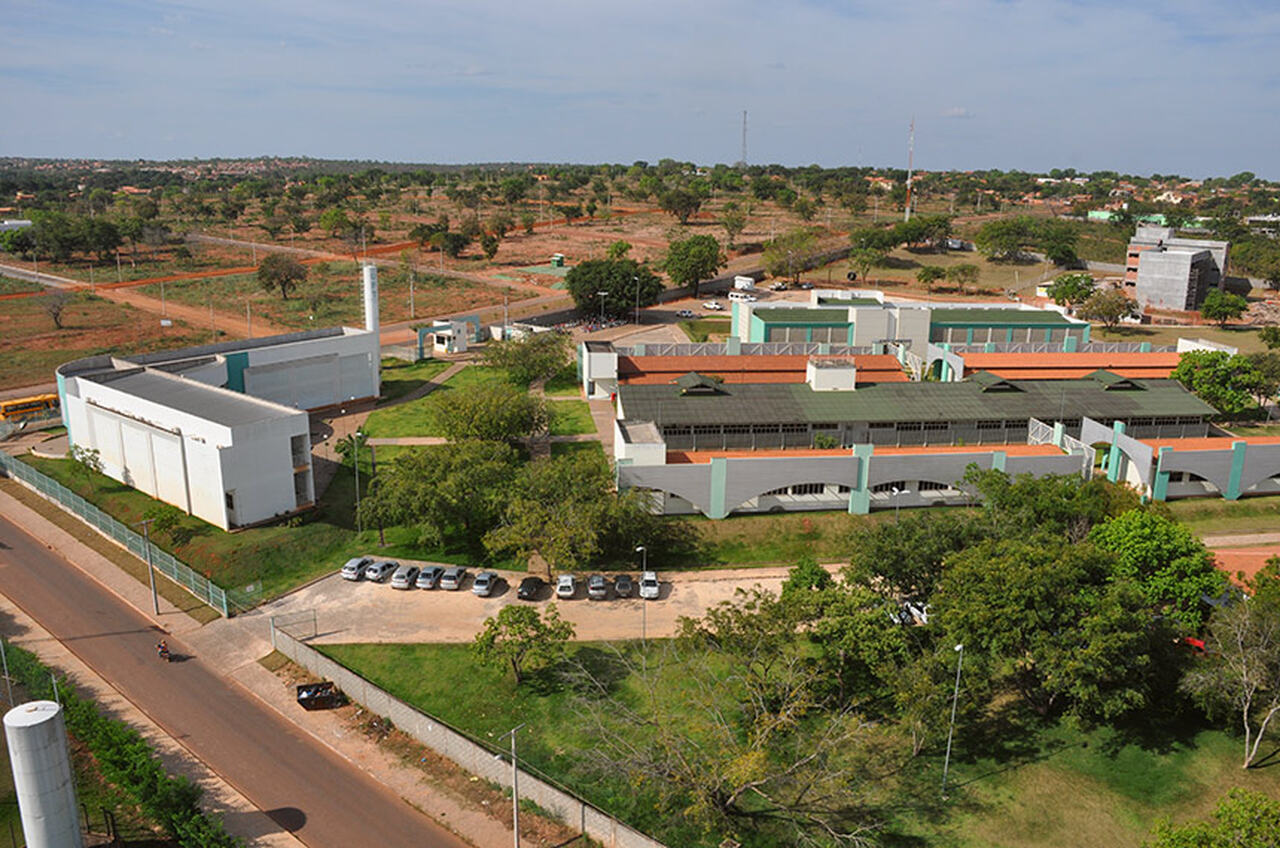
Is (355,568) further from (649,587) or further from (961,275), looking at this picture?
(961,275)

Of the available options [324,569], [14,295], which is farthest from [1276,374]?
[14,295]

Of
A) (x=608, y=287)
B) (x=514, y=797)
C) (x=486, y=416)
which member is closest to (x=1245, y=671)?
(x=514, y=797)

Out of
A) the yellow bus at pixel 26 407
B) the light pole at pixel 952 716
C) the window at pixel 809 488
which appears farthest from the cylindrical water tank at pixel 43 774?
the yellow bus at pixel 26 407

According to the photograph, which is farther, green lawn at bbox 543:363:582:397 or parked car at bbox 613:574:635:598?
green lawn at bbox 543:363:582:397

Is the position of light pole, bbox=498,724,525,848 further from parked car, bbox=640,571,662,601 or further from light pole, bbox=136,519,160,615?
light pole, bbox=136,519,160,615

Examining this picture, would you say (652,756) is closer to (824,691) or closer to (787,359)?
(824,691)

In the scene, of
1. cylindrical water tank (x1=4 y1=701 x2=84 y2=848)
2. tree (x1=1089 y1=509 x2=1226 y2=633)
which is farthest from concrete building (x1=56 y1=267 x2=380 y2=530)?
tree (x1=1089 y1=509 x2=1226 y2=633)

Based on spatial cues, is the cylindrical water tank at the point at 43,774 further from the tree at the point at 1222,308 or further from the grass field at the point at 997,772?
the tree at the point at 1222,308
